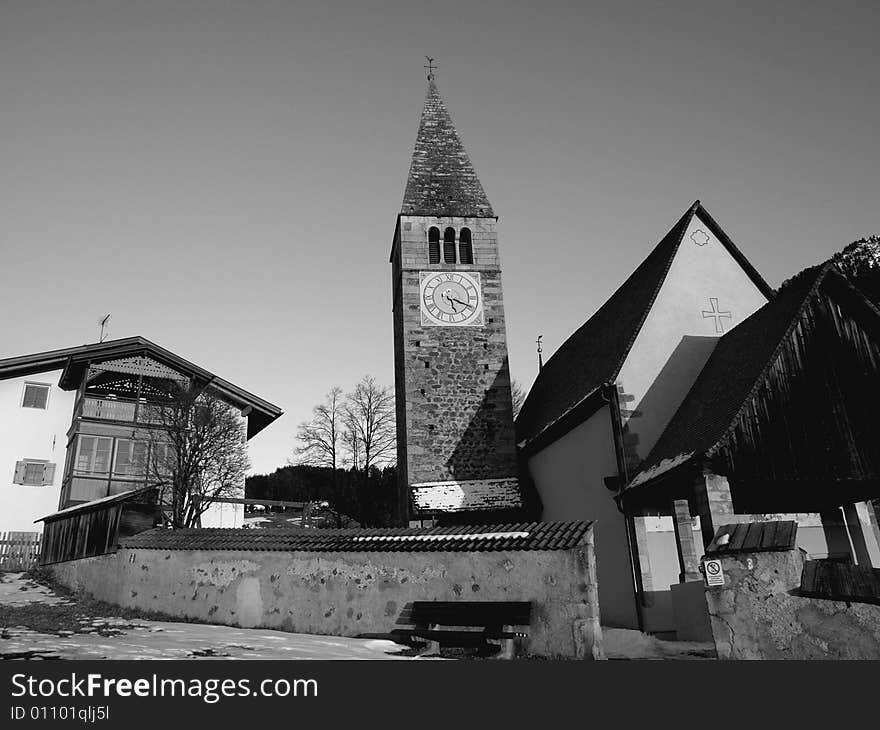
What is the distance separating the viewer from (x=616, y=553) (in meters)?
16.4

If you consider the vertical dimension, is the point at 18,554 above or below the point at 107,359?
below

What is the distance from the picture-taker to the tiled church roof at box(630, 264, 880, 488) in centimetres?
1366

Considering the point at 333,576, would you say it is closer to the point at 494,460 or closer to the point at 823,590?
the point at 823,590

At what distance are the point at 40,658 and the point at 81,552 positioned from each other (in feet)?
33.9

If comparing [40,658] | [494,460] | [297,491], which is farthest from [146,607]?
[297,491]

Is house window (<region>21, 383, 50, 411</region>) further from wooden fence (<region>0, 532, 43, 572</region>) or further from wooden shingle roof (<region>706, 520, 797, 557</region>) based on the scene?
wooden shingle roof (<region>706, 520, 797, 557</region>)

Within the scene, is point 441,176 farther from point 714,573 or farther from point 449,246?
point 714,573

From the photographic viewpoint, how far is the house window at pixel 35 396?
1120 inches

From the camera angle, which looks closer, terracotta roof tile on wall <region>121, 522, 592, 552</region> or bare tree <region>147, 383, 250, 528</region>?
terracotta roof tile on wall <region>121, 522, 592, 552</region>

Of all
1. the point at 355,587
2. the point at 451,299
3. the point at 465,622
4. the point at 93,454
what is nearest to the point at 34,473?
the point at 93,454

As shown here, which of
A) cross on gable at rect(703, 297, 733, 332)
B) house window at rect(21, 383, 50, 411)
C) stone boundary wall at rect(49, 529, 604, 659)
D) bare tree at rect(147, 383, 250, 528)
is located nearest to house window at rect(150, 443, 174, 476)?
bare tree at rect(147, 383, 250, 528)

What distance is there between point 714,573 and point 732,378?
→ 26.4ft

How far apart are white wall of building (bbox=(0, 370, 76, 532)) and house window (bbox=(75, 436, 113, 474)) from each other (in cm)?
155

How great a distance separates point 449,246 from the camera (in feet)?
84.0
